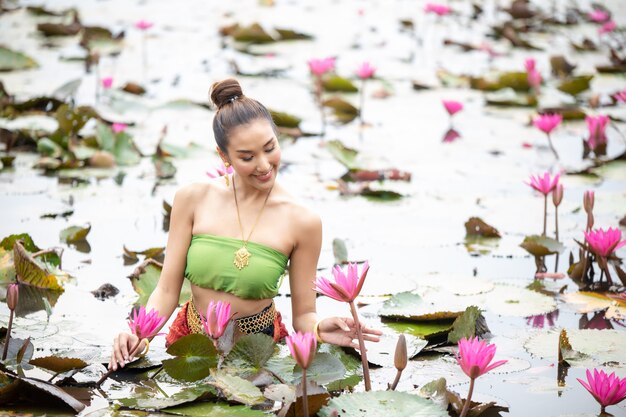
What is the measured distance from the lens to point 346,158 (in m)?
4.70

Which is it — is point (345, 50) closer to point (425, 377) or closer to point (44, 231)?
point (44, 231)

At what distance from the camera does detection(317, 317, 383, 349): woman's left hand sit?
2.46 m

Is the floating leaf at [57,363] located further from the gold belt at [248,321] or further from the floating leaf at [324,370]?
the floating leaf at [324,370]

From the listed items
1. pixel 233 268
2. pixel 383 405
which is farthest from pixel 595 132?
pixel 383 405

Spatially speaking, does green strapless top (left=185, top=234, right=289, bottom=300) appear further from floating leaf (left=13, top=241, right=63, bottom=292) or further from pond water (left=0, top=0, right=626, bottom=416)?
floating leaf (left=13, top=241, right=63, bottom=292)

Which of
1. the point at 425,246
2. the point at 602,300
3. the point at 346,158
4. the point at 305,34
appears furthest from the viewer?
the point at 305,34

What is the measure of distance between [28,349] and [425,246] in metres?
1.83

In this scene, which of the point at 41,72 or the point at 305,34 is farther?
the point at 305,34

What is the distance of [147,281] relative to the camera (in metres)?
3.19

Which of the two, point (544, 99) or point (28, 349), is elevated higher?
point (28, 349)

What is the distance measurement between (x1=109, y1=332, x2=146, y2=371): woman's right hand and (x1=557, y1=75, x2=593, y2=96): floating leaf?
467 centimetres

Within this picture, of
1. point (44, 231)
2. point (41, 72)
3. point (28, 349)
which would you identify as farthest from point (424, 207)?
point (41, 72)

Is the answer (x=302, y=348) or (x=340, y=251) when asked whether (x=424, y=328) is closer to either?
(x=340, y=251)

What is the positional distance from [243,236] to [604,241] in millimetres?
1262
